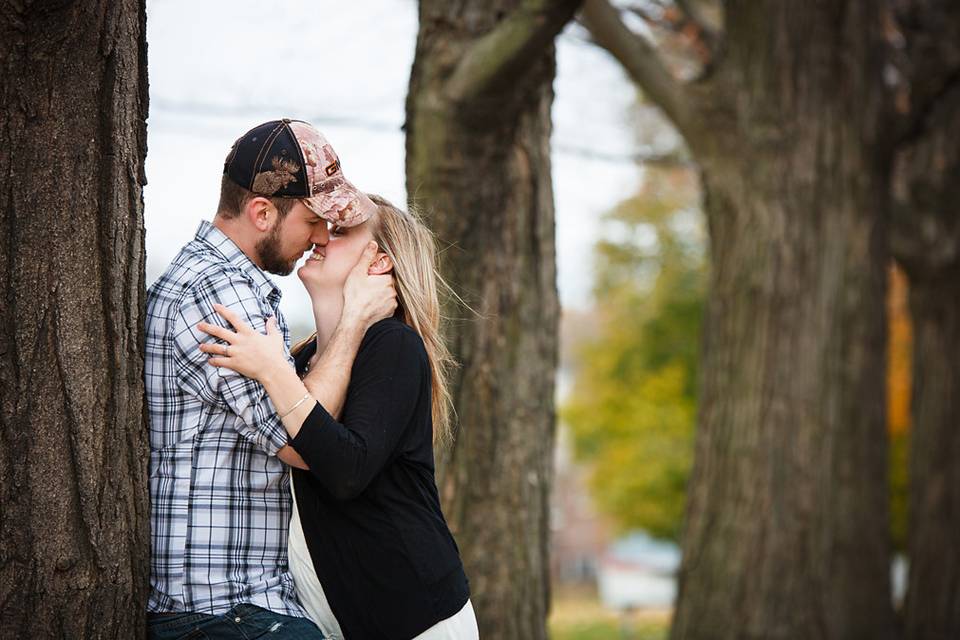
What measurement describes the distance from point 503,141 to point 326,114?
2.56 metres

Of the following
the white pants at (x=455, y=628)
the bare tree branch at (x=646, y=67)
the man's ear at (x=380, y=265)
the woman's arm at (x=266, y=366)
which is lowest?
the white pants at (x=455, y=628)

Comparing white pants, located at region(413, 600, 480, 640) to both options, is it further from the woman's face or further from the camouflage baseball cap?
the camouflage baseball cap

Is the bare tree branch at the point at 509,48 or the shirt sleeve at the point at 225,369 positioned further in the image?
the bare tree branch at the point at 509,48

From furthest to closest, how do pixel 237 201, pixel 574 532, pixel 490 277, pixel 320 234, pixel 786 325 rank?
pixel 574 532
pixel 786 325
pixel 490 277
pixel 320 234
pixel 237 201

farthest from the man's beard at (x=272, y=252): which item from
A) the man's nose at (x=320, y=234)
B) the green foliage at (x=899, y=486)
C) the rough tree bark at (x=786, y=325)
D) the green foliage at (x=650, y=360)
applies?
the green foliage at (x=650, y=360)

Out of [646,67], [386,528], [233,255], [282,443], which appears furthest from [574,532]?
[282,443]

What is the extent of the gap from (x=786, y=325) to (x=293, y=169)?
5.84m

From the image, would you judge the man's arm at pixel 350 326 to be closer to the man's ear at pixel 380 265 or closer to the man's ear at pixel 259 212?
the man's ear at pixel 380 265

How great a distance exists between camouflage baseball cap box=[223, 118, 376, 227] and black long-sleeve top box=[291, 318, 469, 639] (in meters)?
0.37

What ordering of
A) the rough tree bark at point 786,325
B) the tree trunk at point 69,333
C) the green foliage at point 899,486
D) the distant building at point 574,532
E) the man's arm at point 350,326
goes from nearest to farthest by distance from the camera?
the tree trunk at point 69,333 < the man's arm at point 350,326 < the rough tree bark at point 786,325 < the green foliage at point 899,486 < the distant building at point 574,532

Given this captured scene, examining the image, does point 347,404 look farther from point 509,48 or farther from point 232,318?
point 509,48

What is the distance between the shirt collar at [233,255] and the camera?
2959 millimetres

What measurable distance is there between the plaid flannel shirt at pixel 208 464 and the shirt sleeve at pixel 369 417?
4.4 inches

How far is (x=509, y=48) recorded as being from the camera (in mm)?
4621
